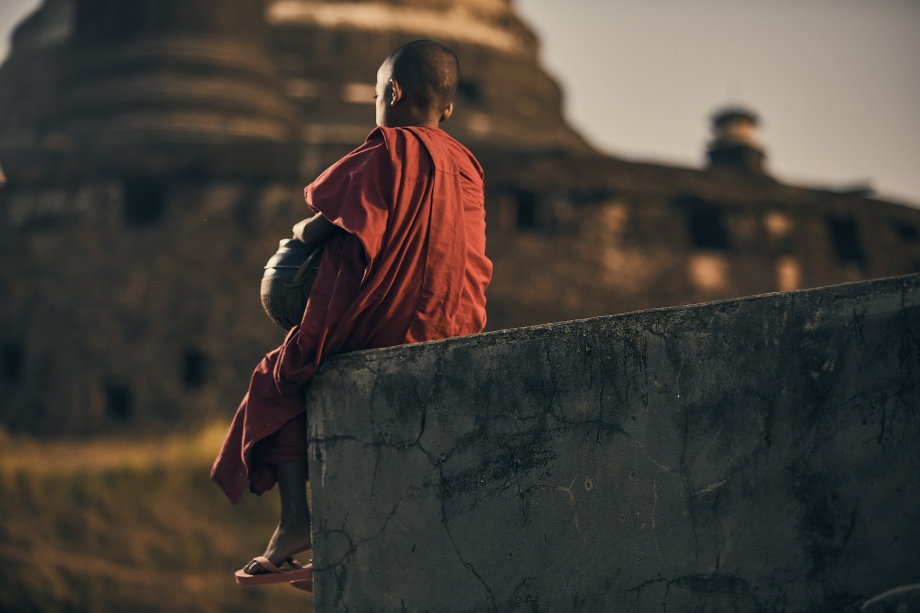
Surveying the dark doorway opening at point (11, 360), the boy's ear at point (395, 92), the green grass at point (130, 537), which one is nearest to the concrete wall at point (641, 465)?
the boy's ear at point (395, 92)

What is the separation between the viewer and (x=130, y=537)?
455 inches

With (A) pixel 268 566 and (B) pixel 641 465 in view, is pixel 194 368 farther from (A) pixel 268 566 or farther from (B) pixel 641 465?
(B) pixel 641 465

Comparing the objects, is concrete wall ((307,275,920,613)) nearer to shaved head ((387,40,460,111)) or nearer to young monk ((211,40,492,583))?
young monk ((211,40,492,583))

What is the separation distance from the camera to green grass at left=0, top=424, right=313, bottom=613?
10.8 metres

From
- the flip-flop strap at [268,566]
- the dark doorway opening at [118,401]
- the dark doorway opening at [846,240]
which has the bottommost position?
the dark doorway opening at [118,401]

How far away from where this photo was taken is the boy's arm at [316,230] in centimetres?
246

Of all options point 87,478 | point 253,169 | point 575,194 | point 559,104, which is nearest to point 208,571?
point 87,478


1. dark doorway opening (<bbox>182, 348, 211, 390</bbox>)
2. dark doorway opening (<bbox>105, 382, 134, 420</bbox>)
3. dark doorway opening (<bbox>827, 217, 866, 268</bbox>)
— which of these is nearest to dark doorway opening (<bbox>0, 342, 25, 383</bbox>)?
dark doorway opening (<bbox>105, 382, 134, 420</bbox>)

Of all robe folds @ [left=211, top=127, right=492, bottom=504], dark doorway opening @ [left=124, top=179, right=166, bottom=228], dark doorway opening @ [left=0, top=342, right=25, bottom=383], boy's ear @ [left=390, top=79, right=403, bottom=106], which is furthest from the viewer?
dark doorway opening @ [left=124, top=179, right=166, bottom=228]

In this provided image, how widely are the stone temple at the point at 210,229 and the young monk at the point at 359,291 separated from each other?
11.7 m

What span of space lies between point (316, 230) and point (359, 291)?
207 millimetres

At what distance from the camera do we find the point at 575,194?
1509 centimetres

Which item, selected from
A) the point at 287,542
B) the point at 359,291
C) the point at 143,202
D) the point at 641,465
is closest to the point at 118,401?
the point at 143,202

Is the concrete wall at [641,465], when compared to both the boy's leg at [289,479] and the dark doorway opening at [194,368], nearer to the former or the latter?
the boy's leg at [289,479]
